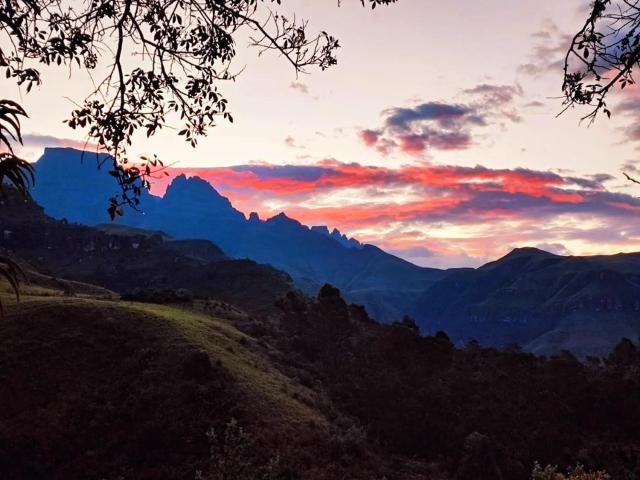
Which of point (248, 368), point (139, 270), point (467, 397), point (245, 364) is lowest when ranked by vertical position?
point (467, 397)

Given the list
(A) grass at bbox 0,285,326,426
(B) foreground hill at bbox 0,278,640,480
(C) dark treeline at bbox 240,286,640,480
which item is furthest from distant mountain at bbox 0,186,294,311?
(A) grass at bbox 0,285,326,426

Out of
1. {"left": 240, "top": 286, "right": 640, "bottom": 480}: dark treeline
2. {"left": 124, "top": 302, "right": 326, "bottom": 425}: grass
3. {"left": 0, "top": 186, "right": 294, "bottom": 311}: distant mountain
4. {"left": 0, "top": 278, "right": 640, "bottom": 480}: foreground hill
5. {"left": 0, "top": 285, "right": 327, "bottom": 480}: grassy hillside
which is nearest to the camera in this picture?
{"left": 0, "top": 285, "right": 327, "bottom": 480}: grassy hillside

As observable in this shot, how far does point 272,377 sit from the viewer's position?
46781 mm

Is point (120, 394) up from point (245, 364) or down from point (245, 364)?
down

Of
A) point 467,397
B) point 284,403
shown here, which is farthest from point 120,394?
point 467,397

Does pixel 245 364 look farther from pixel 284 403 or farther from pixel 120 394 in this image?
pixel 120 394

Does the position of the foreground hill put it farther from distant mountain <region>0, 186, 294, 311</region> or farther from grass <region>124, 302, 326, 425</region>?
distant mountain <region>0, 186, 294, 311</region>

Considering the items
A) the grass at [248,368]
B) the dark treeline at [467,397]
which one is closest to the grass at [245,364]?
the grass at [248,368]

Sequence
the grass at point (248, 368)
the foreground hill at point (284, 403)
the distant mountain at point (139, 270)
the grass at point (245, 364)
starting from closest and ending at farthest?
1. the foreground hill at point (284, 403)
2. the grass at point (245, 364)
3. the grass at point (248, 368)
4. the distant mountain at point (139, 270)

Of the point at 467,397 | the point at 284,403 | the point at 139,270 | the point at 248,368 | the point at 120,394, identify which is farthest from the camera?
the point at 139,270

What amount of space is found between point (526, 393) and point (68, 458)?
44.9 metres

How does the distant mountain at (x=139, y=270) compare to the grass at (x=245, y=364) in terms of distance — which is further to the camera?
the distant mountain at (x=139, y=270)

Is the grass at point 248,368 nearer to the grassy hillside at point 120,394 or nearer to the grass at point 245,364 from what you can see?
the grass at point 245,364

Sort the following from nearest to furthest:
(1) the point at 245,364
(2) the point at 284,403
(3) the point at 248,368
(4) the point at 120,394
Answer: (4) the point at 120,394 < (2) the point at 284,403 < (3) the point at 248,368 < (1) the point at 245,364
